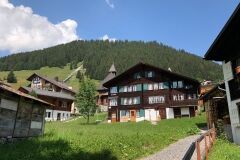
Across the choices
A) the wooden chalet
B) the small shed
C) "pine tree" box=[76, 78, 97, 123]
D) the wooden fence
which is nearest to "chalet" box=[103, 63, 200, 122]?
"pine tree" box=[76, 78, 97, 123]

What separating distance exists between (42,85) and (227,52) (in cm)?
7444

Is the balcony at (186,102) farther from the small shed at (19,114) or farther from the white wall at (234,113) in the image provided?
the small shed at (19,114)

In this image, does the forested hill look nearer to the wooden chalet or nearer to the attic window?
the attic window

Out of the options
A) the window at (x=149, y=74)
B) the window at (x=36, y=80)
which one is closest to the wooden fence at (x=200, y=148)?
the window at (x=149, y=74)

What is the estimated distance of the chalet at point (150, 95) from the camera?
58062mm

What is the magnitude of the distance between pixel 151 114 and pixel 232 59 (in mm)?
38109

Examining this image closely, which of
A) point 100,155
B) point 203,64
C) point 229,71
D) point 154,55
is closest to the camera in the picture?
point 100,155

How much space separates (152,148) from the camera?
850 inches

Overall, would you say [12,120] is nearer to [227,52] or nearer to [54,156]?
[54,156]

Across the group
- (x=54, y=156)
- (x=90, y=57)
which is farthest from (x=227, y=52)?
(x=90, y=57)

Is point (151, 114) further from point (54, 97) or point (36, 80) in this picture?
point (36, 80)

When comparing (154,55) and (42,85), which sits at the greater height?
(154,55)

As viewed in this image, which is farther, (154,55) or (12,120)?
(154,55)

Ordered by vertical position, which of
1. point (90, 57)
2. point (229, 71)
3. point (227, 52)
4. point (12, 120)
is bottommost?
point (12, 120)
